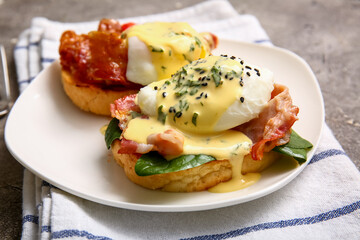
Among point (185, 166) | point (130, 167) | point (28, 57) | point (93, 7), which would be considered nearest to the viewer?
point (185, 166)

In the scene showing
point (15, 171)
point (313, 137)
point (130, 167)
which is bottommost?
point (15, 171)

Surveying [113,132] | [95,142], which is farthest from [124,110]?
[95,142]

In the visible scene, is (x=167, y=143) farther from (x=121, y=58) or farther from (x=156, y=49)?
(x=121, y=58)

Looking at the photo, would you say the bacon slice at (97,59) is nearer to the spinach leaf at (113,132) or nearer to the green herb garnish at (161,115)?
the spinach leaf at (113,132)

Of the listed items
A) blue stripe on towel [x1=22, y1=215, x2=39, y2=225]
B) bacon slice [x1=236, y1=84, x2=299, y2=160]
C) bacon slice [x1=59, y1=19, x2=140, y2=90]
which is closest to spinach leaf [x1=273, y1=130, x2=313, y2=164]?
bacon slice [x1=236, y1=84, x2=299, y2=160]

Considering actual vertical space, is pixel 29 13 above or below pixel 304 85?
below

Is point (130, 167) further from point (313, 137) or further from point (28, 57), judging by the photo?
point (28, 57)

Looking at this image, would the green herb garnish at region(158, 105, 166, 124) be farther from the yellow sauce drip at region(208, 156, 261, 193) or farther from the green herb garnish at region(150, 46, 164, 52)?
the green herb garnish at region(150, 46, 164, 52)

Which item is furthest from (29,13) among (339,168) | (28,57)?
(339,168)
